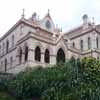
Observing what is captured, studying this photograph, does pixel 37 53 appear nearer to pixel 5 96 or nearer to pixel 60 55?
pixel 60 55

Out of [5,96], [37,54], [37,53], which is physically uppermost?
[37,53]

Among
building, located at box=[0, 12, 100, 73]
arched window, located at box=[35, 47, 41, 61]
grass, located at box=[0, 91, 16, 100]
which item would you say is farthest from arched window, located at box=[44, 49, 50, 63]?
grass, located at box=[0, 91, 16, 100]

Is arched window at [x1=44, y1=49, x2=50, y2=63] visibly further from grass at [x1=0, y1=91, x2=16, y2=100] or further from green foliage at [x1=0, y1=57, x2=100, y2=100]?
grass at [x1=0, y1=91, x2=16, y2=100]

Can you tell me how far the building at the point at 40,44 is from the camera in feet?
107

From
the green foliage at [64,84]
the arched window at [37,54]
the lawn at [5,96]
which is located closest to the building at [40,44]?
the arched window at [37,54]

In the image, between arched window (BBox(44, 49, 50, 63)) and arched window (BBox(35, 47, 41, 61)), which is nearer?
arched window (BBox(35, 47, 41, 61))

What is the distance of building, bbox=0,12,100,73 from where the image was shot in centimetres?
3256

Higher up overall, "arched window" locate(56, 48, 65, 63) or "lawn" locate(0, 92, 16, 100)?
"arched window" locate(56, 48, 65, 63)

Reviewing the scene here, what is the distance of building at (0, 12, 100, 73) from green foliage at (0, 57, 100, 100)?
336 inches

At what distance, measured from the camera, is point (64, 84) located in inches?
794

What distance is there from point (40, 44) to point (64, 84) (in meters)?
13.8

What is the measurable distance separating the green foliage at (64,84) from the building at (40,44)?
8523 mm

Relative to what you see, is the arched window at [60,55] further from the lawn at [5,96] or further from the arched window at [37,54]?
the lawn at [5,96]

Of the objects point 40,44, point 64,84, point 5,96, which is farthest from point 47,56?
point 64,84
